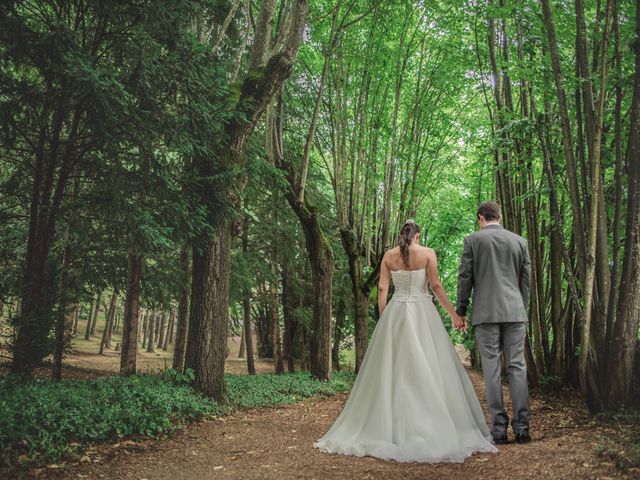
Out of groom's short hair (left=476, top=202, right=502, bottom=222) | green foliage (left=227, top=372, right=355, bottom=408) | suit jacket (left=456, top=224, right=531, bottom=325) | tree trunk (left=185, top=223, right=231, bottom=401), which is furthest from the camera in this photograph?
green foliage (left=227, top=372, right=355, bottom=408)

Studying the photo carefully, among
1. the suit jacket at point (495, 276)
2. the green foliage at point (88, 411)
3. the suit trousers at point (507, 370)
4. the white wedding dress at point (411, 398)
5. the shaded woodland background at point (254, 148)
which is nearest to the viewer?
the green foliage at point (88, 411)

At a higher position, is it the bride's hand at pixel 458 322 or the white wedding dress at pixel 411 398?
the bride's hand at pixel 458 322

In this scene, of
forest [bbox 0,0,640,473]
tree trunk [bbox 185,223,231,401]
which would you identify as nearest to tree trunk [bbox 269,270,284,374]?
forest [bbox 0,0,640,473]

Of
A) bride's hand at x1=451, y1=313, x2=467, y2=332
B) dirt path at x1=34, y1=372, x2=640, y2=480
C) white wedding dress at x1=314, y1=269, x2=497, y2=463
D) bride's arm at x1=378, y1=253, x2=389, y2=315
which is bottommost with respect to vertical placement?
dirt path at x1=34, y1=372, x2=640, y2=480

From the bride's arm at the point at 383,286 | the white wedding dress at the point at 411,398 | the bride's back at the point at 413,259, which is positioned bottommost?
the white wedding dress at the point at 411,398

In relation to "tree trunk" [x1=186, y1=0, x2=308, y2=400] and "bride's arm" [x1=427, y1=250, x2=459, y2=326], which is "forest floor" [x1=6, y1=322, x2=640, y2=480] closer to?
"tree trunk" [x1=186, y1=0, x2=308, y2=400]

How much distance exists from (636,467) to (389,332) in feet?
8.05

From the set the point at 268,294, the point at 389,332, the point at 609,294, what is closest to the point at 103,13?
the point at 389,332

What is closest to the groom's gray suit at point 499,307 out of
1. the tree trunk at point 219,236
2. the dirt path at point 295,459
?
the dirt path at point 295,459

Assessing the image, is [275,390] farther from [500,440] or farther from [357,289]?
[500,440]

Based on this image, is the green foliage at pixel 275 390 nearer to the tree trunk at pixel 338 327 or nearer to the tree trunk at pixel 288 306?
the tree trunk at pixel 288 306

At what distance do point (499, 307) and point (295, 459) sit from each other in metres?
2.41

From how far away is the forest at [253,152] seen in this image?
5.76 m

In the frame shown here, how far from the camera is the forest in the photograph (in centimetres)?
576
